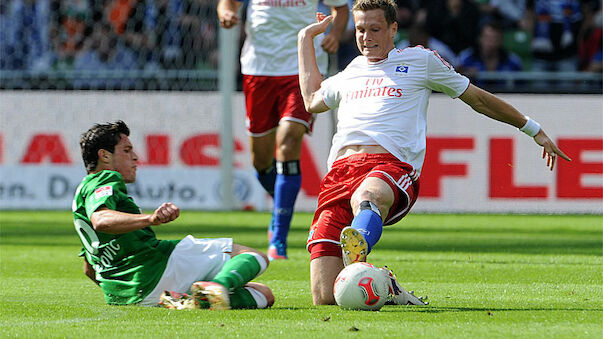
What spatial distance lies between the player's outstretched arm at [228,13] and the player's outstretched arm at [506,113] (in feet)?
8.26

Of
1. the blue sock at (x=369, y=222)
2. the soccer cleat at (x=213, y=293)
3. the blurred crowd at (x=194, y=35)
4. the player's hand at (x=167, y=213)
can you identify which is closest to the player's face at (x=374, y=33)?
the blue sock at (x=369, y=222)

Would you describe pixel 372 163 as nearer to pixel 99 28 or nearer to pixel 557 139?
pixel 557 139

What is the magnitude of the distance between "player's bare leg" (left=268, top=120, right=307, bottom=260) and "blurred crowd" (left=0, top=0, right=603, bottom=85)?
259 inches

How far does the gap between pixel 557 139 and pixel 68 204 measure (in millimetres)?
5689

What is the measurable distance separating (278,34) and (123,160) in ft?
10.6

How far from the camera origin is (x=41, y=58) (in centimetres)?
1408

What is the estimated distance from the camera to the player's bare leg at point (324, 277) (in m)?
5.01

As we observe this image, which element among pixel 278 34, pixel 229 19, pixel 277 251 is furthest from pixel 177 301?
pixel 278 34

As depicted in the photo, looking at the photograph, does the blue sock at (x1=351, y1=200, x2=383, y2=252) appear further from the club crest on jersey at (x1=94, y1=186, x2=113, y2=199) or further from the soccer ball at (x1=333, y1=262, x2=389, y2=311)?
the club crest on jersey at (x1=94, y1=186, x2=113, y2=199)

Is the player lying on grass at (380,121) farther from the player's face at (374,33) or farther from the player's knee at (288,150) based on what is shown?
the player's knee at (288,150)

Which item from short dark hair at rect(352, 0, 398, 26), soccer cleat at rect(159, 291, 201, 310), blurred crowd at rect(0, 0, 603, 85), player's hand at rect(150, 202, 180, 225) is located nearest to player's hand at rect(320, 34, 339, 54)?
short dark hair at rect(352, 0, 398, 26)

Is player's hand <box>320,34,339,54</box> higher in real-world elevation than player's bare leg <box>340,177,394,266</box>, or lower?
higher

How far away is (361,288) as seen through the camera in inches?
181

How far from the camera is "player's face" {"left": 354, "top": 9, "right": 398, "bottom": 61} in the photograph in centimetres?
534
